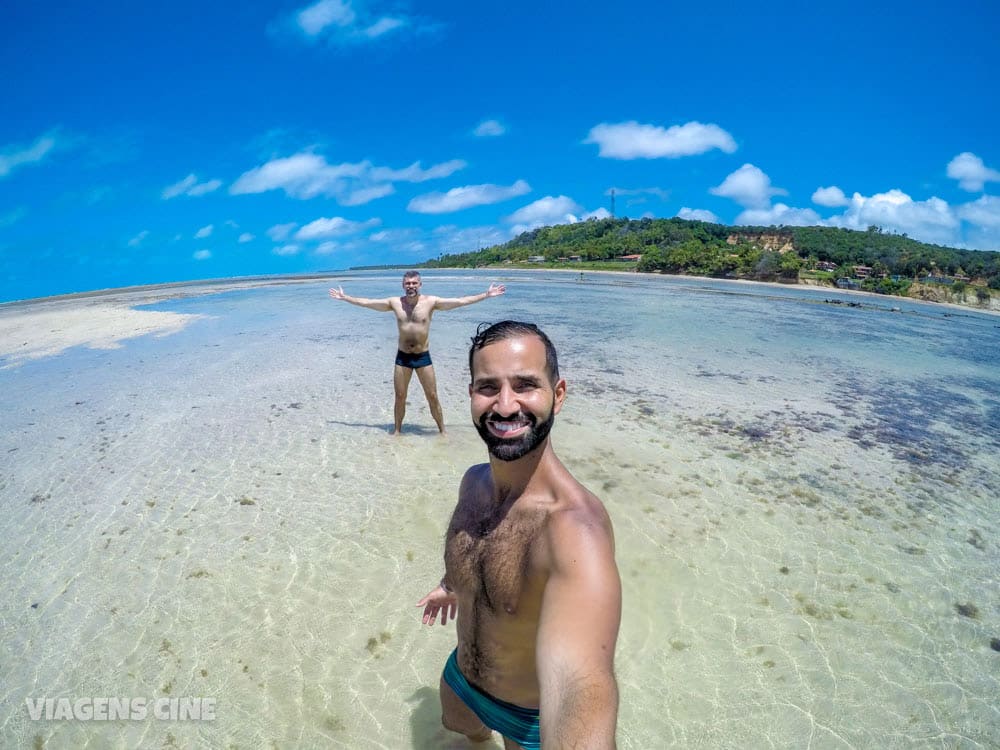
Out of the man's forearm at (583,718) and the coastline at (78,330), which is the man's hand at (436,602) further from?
the coastline at (78,330)

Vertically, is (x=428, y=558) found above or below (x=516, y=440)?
below

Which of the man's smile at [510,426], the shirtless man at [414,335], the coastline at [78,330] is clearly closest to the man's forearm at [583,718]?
the man's smile at [510,426]

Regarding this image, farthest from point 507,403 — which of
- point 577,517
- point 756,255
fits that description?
point 756,255

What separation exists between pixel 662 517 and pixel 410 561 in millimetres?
2363

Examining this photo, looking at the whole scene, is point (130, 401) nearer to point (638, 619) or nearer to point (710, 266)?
point (638, 619)

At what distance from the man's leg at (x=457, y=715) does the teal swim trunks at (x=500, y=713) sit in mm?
134

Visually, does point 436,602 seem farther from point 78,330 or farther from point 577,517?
point 78,330

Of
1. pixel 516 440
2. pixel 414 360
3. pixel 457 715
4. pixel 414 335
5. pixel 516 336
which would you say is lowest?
pixel 457 715

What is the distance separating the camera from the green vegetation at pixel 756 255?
6097cm

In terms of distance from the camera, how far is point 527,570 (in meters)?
1.77

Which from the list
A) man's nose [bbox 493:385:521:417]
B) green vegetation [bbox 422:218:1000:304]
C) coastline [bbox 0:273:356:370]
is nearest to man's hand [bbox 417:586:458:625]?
man's nose [bbox 493:385:521:417]

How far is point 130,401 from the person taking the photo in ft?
28.9

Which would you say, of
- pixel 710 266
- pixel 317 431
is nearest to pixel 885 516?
pixel 317 431

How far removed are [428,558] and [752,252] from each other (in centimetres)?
7381
